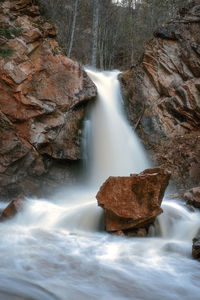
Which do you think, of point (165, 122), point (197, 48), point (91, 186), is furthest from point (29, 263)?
point (197, 48)

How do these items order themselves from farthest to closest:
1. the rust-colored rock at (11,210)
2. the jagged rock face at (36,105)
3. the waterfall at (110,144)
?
1. the waterfall at (110,144)
2. the jagged rock face at (36,105)
3. the rust-colored rock at (11,210)

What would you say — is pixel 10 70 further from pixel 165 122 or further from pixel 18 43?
pixel 165 122

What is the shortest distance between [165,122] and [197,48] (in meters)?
3.45

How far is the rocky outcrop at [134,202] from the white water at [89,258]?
32 cm

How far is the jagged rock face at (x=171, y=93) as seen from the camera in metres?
10.8

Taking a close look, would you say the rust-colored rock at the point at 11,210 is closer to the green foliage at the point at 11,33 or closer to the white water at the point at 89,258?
the white water at the point at 89,258

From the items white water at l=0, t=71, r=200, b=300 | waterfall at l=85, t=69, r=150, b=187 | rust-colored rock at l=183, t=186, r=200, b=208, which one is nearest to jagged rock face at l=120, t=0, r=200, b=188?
waterfall at l=85, t=69, r=150, b=187

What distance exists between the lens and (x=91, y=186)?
10.4 metres

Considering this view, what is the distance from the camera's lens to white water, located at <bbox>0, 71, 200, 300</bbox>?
335 centimetres

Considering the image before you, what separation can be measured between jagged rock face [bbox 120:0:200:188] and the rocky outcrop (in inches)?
177

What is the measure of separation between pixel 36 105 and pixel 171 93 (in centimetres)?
597

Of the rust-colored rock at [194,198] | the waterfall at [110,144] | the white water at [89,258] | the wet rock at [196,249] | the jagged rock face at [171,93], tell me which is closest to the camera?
the white water at [89,258]

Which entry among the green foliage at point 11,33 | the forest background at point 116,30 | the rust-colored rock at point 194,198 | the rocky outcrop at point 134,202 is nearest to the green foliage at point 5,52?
the green foliage at point 11,33

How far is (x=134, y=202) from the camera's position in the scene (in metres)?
5.94
